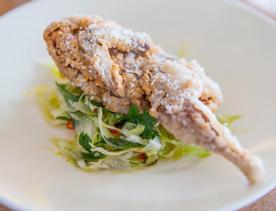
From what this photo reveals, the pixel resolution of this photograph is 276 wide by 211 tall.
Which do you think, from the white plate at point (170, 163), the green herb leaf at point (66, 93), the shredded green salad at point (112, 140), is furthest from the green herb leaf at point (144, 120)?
the green herb leaf at point (66, 93)

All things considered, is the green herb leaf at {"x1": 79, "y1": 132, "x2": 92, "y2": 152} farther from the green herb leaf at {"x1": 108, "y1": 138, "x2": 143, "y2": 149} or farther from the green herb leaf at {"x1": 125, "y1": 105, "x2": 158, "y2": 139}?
the green herb leaf at {"x1": 125, "y1": 105, "x2": 158, "y2": 139}

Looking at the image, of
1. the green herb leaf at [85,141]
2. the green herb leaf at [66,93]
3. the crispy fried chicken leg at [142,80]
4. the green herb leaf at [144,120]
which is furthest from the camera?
the green herb leaf at [66,93]

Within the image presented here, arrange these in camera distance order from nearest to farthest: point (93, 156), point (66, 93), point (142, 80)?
point (142, 80) < point (93, 156) < point (66, 93)

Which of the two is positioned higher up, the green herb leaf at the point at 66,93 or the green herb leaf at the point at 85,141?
the green herb leaf at the point at 66,93

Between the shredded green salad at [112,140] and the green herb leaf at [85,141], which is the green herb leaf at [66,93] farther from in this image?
the green herb leaf at [85,141]

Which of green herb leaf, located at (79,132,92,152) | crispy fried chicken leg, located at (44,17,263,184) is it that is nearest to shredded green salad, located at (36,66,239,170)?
green herb leaf, located at (79,132,92,152)

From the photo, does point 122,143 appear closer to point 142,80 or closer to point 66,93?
point 142,80

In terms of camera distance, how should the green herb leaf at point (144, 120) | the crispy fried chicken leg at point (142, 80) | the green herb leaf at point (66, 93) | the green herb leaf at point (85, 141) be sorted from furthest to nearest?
the green herb leaf at point (66, 93) → the green herb leaf at point (85, 141) → the green herb leaf at point (144, 120) → the crispy fried chicken leg at point (142, 80)

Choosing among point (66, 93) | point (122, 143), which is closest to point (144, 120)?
point (122, 143)
